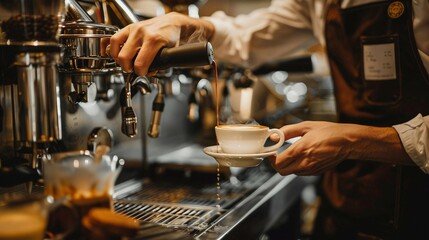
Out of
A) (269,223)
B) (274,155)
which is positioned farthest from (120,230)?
(269,223)

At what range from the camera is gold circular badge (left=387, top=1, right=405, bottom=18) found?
4.49ft

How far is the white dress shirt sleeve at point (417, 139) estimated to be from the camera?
3.73 feet

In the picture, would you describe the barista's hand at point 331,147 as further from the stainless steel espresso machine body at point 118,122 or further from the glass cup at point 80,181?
the glass cup at point 80,181

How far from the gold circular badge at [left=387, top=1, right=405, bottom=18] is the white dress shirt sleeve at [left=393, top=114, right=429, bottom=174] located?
39cm

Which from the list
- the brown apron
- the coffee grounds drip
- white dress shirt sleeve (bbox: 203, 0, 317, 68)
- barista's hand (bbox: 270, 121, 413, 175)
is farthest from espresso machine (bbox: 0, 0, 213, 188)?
the brown apron

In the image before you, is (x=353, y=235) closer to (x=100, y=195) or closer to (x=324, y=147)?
(x=324, y=147)

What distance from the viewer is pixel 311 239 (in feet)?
5.80

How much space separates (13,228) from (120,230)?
0.51 feet

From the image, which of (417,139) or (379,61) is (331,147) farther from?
(379,61)

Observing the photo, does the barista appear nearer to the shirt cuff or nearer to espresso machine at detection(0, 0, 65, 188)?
the shirt cuff

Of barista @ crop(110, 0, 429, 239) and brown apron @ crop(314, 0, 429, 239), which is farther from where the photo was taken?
brown apron @ crop(314, 0, 429, 239)

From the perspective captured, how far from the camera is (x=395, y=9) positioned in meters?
1.38

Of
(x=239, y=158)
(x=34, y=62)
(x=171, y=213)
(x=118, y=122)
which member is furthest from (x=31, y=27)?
(x=118, y=122)

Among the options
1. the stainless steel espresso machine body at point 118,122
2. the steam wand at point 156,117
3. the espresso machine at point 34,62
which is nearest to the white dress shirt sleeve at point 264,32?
the stainless steel espresso machine body at point 118,122
